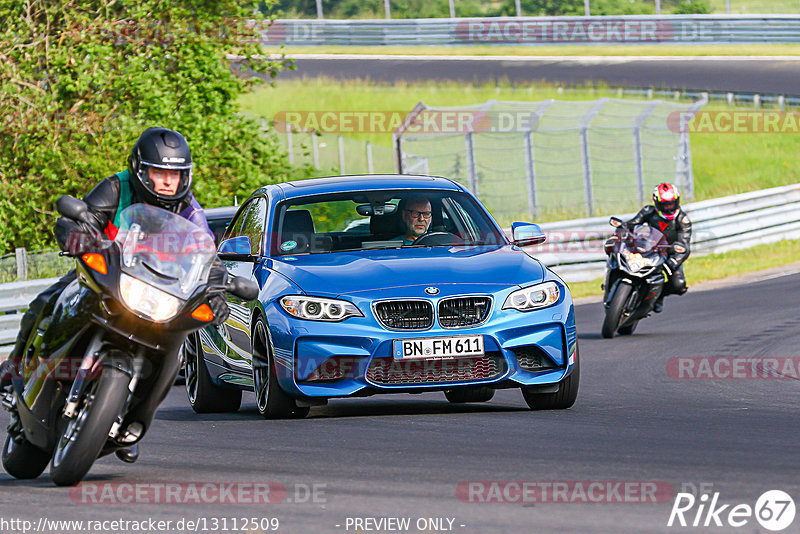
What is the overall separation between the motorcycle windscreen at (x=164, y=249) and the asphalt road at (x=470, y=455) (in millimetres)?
965

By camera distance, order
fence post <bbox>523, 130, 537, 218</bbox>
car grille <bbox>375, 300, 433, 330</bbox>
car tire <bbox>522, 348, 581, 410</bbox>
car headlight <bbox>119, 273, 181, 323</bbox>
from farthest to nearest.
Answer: fence post <bbox>523, 130, 537, 218</bbox> < car tire <bbox>522, 348, 581, 410</bbox> < car grille <bbox>375, 300, 433, 330</bbox> < car headlight <bbox>119, 273, 181, 323</bbox>

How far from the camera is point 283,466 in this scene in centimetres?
743

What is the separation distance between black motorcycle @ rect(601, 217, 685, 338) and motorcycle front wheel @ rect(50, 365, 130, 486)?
32.0 feet

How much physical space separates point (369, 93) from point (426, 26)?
833cm

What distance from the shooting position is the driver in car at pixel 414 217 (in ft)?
34.2

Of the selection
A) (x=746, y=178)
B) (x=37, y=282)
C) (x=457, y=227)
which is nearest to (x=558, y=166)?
(x=746, y=178)

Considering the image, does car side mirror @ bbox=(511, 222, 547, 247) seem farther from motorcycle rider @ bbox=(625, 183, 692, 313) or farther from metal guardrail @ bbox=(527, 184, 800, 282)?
metal guardrail @ bbox=(527, 184, 800, 282)

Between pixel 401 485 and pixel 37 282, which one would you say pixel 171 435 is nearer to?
pixel 401 485

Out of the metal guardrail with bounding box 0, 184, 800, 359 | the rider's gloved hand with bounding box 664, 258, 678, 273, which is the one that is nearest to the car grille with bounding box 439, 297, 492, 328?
the rider's gloved hand with bounding box 664, 258, 678, 273

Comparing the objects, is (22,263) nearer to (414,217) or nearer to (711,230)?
(414,217)

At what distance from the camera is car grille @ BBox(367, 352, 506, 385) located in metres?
A: 9.12

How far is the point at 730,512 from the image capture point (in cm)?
582

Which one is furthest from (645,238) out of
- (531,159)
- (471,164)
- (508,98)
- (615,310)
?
(508,98)

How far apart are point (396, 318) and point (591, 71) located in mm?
35733
